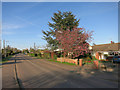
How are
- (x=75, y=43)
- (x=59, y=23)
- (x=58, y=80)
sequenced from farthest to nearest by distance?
1. (x=59, y=23)
2. (x=75, y=43)
3. (x=58, y=80)

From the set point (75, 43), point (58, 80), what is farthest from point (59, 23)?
point (58, 80)

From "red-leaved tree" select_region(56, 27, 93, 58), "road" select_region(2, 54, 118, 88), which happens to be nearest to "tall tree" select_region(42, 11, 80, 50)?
"red-leaved tree" select_region(56, 27, 93, 58)

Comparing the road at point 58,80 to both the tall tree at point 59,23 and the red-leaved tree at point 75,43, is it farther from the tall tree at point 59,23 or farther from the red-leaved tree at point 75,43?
the tall tree at point 59,23

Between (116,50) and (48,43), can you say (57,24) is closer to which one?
(48,43)

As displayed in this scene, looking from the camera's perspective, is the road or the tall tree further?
the tall tree

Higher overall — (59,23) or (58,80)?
(59,23)

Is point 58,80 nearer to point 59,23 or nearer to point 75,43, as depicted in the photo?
point 75,43

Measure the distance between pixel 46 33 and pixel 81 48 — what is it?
15.8m

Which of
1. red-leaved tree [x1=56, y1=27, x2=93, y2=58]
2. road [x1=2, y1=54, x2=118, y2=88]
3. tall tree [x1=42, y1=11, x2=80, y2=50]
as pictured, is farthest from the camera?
tall tree [x1=42, y1=11, x2=80, y2=50]

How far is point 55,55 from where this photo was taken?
31.3m

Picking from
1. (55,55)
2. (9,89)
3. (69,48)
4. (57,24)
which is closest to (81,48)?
(69,48)

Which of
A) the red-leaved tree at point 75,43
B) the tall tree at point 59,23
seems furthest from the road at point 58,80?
the tall tree at point 59,23

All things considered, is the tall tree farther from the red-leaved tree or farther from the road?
the road

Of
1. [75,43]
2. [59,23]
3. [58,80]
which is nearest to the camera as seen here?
[58,80]
